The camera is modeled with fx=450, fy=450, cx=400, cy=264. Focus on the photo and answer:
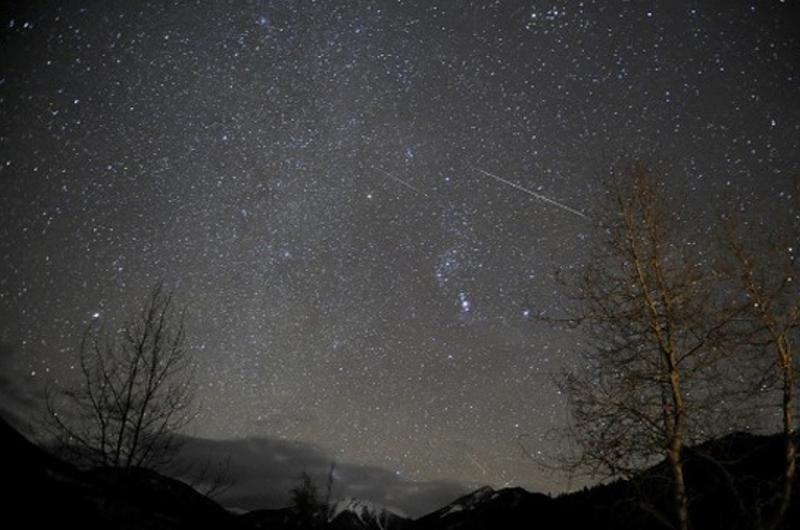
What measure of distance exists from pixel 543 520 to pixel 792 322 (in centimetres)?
4000

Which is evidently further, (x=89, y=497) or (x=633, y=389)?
(x=89, y=497)

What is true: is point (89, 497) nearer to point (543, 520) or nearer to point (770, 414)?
point (770, 414)

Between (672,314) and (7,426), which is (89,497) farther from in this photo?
(672,314)

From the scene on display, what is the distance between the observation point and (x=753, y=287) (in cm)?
827

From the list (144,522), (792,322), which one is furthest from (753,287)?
(144,522)

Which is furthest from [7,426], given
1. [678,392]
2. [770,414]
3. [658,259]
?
[770,414]

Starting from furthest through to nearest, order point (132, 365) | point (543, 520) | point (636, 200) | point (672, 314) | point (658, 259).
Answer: point (543, 520)
point (132, 365)
point (636, 200)
point (658, 259)
point (672, 314)

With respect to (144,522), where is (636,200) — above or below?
above

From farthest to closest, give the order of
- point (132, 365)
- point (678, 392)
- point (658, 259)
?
point (132, 365), point (658, 259), point (678, 392)

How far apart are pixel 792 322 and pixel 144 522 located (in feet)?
41.1

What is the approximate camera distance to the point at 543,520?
40.6 metres

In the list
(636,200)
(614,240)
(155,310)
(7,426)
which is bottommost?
(7,426)

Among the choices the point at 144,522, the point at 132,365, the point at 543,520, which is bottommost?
the point at 543,520

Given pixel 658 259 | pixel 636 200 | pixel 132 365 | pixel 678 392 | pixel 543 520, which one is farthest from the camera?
pixel 543 520
